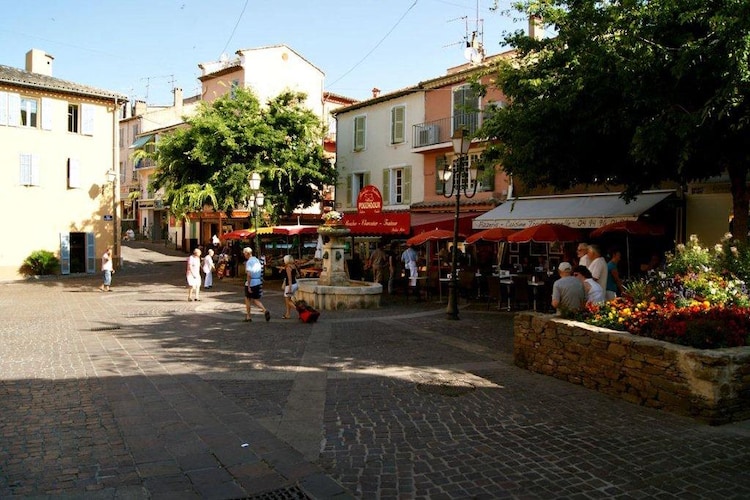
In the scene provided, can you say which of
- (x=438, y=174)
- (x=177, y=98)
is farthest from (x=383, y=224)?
(x=177, y=98)

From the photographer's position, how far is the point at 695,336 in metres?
6.31

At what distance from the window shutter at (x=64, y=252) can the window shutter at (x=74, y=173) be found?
2484 mm

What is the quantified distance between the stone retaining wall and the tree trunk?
19.0 ft

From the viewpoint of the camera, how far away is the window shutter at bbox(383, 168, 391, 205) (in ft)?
92.4

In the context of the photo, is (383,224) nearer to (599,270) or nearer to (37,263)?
(599,270)

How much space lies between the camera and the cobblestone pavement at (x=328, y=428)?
461cm

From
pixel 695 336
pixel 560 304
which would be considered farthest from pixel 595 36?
pixel 695 336

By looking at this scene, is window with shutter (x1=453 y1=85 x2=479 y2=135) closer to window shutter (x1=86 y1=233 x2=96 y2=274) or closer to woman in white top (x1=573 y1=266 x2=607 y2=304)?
woman in white top (x1=573 y1=266 x2=607 y2=304)

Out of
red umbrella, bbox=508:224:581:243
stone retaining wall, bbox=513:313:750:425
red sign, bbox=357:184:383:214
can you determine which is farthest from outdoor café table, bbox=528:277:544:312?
red sign, bbox=357:184:383:214

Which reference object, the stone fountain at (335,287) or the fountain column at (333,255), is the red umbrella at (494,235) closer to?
the stone fountain at (335,287)

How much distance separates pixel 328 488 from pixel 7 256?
27.6m

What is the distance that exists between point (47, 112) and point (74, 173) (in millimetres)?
3037

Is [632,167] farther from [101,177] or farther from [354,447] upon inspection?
[101,177]

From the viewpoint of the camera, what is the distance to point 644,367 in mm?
6652
